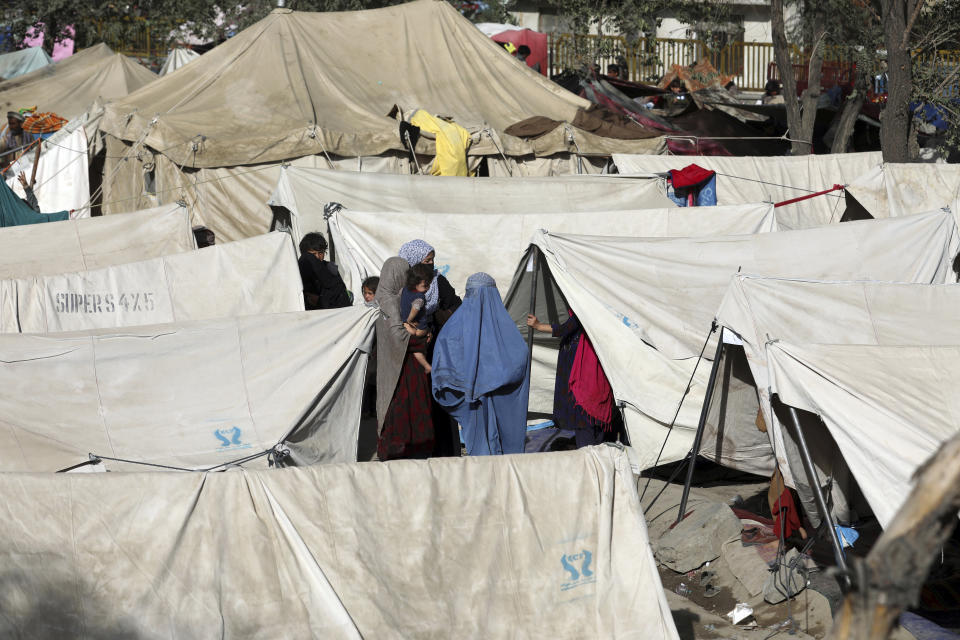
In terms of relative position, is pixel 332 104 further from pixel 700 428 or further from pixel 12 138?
pixel 700 428

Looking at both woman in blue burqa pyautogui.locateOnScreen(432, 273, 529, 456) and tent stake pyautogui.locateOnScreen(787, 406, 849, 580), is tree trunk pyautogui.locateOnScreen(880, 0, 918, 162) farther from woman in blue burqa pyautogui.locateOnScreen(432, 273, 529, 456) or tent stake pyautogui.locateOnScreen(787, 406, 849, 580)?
tent stake pyautogui.locateOnScreen(787, 406, 849, 580)

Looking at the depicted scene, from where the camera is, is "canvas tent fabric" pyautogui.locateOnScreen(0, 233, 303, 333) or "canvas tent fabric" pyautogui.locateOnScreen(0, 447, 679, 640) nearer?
"canvas tent fabric" pyautogui.locateOnScreen(0, 447, 679, 640)

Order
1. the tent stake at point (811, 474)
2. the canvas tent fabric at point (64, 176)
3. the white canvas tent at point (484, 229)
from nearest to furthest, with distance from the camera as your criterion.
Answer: the tent stake at point (811, 474) → the white canvas tent at point (484, 229) → the canvas tent fabric at point (64, 176)

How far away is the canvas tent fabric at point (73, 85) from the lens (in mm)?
17188

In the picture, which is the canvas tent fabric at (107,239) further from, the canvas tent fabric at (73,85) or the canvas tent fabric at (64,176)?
the canvas tent fabric at (73,85)

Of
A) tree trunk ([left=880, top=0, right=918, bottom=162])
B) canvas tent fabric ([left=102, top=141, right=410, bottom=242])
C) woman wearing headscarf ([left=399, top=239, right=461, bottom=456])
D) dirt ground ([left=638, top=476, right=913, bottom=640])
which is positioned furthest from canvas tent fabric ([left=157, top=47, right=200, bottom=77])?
dirt ground ([left=638, top=476, right=913, bottom=640])

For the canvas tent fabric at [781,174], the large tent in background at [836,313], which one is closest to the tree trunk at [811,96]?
the canvas tent fabric at [781,174]

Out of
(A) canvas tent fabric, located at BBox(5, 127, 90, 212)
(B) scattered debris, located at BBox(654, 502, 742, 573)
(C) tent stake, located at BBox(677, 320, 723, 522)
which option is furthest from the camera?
(A) canvas tent fabric, located at BBox(5, 127, 90, 212)

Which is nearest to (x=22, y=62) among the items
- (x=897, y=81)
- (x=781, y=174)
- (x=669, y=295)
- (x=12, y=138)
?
(x=12, y=138)

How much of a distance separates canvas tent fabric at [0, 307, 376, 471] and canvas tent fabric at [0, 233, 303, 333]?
180 cm

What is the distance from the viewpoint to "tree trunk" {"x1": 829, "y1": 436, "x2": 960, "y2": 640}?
221 centimetres

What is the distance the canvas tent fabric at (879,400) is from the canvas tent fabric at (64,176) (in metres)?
9.72

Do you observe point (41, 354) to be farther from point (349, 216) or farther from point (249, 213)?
point (249, 213)

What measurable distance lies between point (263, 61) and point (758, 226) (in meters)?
6.79
